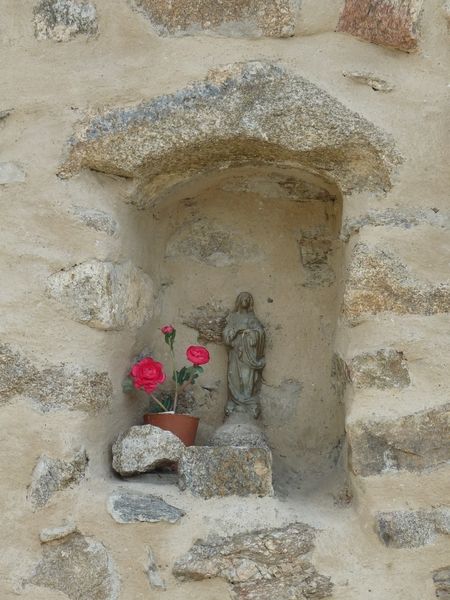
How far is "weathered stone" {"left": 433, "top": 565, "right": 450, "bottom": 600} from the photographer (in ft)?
6.50

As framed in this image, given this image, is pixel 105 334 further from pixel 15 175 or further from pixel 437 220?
pixel 437 220

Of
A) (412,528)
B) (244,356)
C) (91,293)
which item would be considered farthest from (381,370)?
(91,293)

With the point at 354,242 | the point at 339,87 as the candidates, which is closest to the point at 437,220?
the point at 354,242

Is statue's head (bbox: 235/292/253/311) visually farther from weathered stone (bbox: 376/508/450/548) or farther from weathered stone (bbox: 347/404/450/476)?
weathered stone (bbox: 376/508/450/548)

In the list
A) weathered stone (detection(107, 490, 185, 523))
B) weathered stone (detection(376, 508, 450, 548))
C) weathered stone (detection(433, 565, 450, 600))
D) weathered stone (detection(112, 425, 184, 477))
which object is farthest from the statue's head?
weathered stone (detection(433, 565, 450, 600))

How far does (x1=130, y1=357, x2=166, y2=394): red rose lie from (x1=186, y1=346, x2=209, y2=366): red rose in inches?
4.0

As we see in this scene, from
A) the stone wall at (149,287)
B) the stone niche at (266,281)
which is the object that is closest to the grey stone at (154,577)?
the stone wall at (149,287)

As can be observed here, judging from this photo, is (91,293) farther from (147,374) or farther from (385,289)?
(385,289)

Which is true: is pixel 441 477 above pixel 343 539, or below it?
above

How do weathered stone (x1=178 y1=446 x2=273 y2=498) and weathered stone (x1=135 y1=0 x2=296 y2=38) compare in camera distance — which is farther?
weathered stone (x1=135 y1=0 x2=296 y2=38)

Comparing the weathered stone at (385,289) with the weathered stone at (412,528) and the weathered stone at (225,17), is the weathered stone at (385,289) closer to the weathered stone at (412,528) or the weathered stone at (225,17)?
the weathered stone at (412,528)

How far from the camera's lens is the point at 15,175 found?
2195 millimetres

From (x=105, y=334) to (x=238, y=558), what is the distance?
0.61 meters

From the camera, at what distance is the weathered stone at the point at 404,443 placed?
80.0 inches
